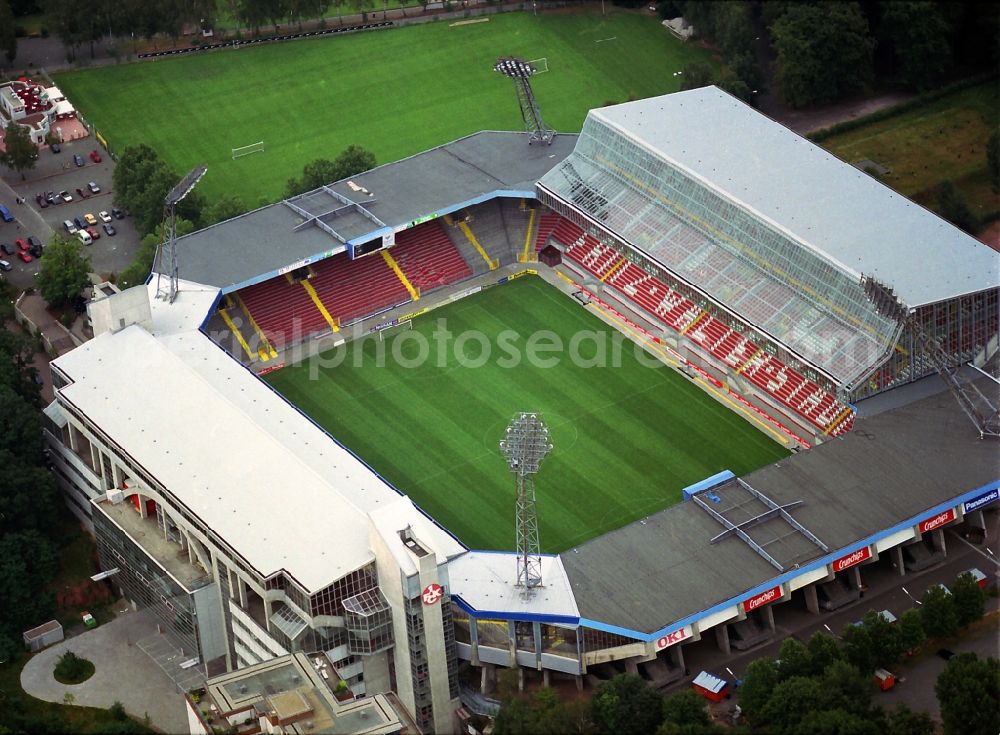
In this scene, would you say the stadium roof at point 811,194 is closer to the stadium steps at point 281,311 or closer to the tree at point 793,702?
the stadium steps at point 281,311

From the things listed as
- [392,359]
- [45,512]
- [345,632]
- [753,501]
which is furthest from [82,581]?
[753,501]

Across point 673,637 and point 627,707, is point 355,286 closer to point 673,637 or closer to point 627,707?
point 673,637

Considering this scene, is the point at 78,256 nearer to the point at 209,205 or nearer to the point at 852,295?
the point at 209,205

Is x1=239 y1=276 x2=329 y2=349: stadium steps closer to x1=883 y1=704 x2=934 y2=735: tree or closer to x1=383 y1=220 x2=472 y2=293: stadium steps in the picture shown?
x1=383 y1=220 x2=472 y2=293: stadium steps

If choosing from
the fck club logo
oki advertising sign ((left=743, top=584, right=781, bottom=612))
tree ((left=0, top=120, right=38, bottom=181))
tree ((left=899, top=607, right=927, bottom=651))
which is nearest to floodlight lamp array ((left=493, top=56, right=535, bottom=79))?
tree ((left=0, top=120, right=38, bottom=181))

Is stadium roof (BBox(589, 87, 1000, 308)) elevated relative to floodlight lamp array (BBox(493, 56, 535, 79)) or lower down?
lower down

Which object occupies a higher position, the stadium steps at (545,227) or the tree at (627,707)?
the stadium steps at (545,227)

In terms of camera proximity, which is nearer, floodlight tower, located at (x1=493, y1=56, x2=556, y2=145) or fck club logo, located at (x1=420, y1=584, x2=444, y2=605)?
fck club logo, located at (x1=420, y1=584, x2=444, y2=605)

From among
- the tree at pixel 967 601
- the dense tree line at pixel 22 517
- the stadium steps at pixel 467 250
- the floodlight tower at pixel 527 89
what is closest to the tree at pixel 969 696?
the tree at pixel 967 601

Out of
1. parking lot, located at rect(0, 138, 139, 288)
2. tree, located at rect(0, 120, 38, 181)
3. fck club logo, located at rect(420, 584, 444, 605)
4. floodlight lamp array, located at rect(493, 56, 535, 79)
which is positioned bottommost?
parking lot, located at rect(0, 138, 139, 288)
